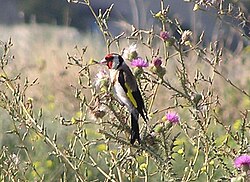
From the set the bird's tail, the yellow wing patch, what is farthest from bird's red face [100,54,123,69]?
the bird's tail

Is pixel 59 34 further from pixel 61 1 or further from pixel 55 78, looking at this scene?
pixel 61 1

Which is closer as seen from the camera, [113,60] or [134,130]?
[134,130]

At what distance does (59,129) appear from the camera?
5.37 metres

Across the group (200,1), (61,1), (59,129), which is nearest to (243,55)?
(59,129)

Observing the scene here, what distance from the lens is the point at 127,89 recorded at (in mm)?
2588

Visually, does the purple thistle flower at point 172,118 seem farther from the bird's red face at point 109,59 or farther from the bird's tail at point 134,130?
the bird's red face at point 109,59

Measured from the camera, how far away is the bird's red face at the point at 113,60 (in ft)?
8.69

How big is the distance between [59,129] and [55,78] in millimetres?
2140

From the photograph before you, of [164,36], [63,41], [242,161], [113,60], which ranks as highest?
[164,36]

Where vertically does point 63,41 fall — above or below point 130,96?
below

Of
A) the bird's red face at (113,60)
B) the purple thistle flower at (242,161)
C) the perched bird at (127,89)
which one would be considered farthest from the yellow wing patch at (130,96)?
the purple thistle flower at (242,161)

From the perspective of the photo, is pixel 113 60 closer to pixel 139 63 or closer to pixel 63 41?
pixel 139 63

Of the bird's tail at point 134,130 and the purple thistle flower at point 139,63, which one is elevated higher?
the purple thistle flower at point 139,63

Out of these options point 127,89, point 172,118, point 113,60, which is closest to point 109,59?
point 113,60
